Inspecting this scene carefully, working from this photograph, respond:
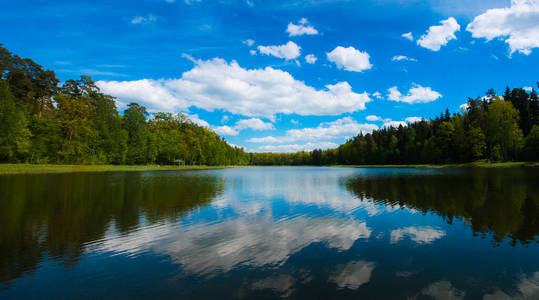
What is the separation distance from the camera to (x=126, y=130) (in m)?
83.7

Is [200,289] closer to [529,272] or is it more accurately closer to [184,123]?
[529,272]

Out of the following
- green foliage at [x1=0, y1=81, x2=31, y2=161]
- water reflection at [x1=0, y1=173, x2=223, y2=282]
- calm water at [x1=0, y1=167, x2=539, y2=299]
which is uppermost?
green foliage at [x1=0, y1=81, x2=31, y2=161]

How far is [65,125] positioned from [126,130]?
21089 mm

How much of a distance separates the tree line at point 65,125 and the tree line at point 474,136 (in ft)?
362

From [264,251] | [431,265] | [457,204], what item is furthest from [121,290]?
[457,204]

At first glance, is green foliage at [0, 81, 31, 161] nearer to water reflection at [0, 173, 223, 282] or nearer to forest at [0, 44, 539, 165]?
forest at [0, 44, 539, 165]

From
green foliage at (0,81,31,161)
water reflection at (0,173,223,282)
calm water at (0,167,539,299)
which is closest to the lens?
calm water at (0,167,539,299)

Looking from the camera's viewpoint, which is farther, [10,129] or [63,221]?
[10,129]

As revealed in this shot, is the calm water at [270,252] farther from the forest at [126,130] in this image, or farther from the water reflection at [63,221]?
the forest at [126,130]

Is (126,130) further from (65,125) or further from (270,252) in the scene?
(270,252)

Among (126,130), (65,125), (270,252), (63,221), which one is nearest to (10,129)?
(65,125)

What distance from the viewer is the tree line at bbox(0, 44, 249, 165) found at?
170 ft

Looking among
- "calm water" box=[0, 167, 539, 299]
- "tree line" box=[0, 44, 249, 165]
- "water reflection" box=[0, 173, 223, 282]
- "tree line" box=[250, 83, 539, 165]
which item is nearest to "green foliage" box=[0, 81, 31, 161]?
"tree line" box=[0, 44, 249, 165]

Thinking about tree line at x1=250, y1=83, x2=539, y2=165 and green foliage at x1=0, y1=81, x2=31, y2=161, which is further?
tree line at x1=250, y1=83, x2=539, y2=165
